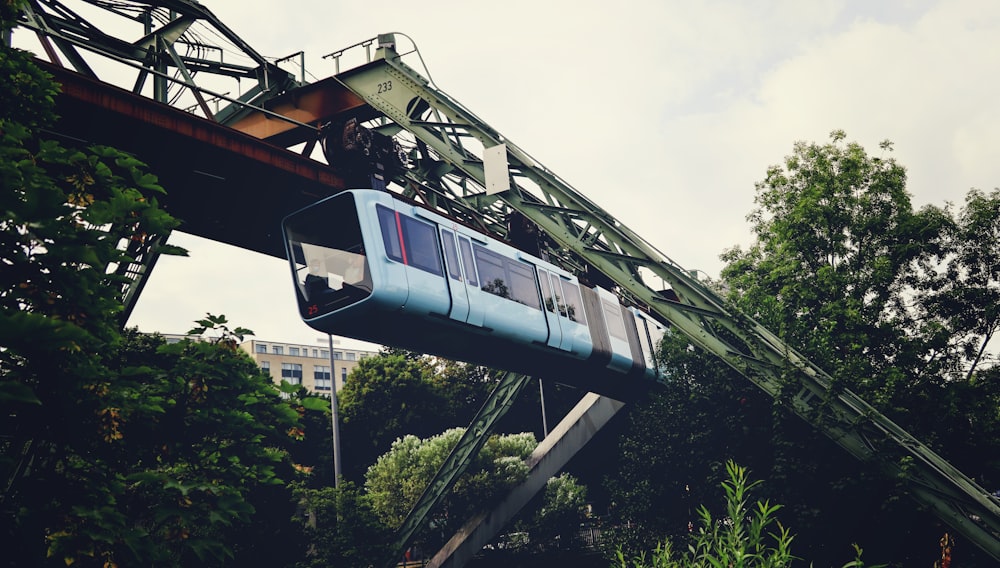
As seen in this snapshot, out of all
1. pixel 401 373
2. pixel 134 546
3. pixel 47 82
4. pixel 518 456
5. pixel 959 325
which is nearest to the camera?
pixel 134 546

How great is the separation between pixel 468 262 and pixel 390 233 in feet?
7.42

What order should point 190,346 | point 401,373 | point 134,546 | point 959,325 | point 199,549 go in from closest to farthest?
point 134,546
point 199,549
point 190,346
point 959,325
point 401,373

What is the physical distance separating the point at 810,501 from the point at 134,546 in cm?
1463

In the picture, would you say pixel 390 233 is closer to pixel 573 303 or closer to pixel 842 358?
pixel 573 303

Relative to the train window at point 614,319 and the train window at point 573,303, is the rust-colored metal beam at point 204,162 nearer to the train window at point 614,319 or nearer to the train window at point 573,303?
the train window at point 573,303

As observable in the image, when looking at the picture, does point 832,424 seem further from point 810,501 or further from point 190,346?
point 190,346

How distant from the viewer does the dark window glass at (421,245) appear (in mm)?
15000

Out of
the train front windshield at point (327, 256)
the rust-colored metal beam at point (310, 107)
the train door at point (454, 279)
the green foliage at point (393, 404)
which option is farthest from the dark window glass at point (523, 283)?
the green foliage at point (393, 404)

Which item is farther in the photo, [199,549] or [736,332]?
[736,332]

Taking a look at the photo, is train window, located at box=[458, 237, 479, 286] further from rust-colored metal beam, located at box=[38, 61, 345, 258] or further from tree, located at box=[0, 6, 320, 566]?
tree, located at box=[0, 6, 320, 566]

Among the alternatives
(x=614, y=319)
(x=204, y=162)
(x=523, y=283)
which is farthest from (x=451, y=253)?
(x=614, y=319)

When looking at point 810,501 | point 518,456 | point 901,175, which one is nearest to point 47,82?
point 810,501

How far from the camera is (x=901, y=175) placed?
23.9 meters

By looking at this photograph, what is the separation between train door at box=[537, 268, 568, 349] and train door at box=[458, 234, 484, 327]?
2706mm
